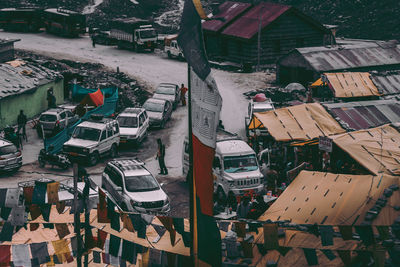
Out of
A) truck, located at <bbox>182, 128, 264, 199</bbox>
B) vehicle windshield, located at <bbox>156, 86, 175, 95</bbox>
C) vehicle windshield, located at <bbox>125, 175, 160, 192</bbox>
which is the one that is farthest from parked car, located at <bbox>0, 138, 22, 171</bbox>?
vehicle windshield, located at <bbox>156, 86, 175, 95</bbox>

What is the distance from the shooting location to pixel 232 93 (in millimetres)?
45000

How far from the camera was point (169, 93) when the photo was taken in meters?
41.2

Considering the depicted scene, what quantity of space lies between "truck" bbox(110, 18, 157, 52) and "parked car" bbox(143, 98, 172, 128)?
2087 centimetres

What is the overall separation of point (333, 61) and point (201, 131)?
33695 millimetres

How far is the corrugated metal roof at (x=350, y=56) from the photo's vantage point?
43.3m

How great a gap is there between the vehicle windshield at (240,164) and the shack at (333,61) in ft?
62.3

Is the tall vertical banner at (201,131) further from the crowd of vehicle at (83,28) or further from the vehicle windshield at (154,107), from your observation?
the crowd of vehicle at (83,28)

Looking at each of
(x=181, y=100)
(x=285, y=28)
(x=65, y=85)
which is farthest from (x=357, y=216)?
(x=285, y=28)

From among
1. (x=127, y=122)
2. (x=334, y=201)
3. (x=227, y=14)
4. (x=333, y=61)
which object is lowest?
(x=127, y=122)

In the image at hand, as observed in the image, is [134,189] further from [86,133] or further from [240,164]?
[86,133]

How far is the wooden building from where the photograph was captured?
52969 mm

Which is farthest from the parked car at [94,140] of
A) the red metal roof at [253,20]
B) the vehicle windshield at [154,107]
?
the red metal roof at [253,20]

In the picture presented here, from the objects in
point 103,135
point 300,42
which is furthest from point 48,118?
point 300,42

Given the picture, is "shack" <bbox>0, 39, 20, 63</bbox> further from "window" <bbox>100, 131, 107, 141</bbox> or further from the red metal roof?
the red metal roof
